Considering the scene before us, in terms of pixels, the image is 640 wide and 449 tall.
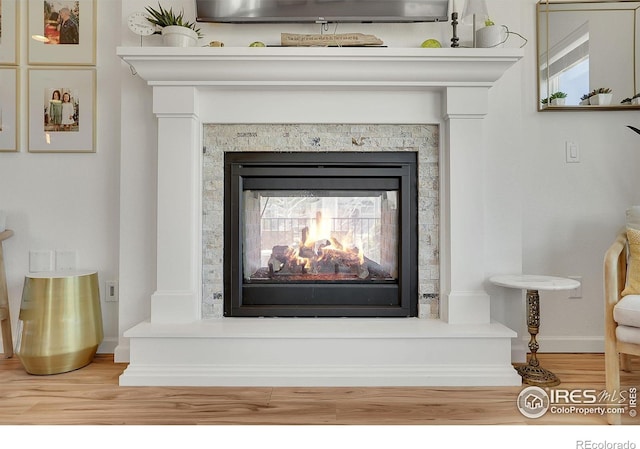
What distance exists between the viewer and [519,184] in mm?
2236

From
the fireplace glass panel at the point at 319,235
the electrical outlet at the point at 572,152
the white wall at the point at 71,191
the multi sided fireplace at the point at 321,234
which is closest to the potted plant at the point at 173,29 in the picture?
the white wall at the point at 71,191

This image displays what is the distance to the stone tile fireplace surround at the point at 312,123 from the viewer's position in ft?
6.29

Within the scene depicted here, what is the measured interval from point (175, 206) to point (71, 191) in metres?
0.69

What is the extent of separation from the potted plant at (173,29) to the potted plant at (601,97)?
208cm

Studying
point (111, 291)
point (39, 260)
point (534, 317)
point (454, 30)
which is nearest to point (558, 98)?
point (454, 30)

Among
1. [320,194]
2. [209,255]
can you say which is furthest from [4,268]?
[320,194]

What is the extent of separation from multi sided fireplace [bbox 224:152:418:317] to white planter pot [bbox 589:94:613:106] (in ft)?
3.46

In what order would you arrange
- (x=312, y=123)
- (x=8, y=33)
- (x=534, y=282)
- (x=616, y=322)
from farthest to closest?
(x=8, y=33) → (x=312, y=123) → (x=534, y=282) → (x=616, y=322)

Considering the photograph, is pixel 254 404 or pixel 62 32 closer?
pixel 254 404

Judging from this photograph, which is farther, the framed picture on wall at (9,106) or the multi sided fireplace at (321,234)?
the framed picture on wall at (9,106)

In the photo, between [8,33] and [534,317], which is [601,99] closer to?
[534,317]

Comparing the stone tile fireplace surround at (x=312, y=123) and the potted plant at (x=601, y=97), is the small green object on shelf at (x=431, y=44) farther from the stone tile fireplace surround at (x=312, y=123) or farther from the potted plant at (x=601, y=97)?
the potted plant at (x=601, y=97)
